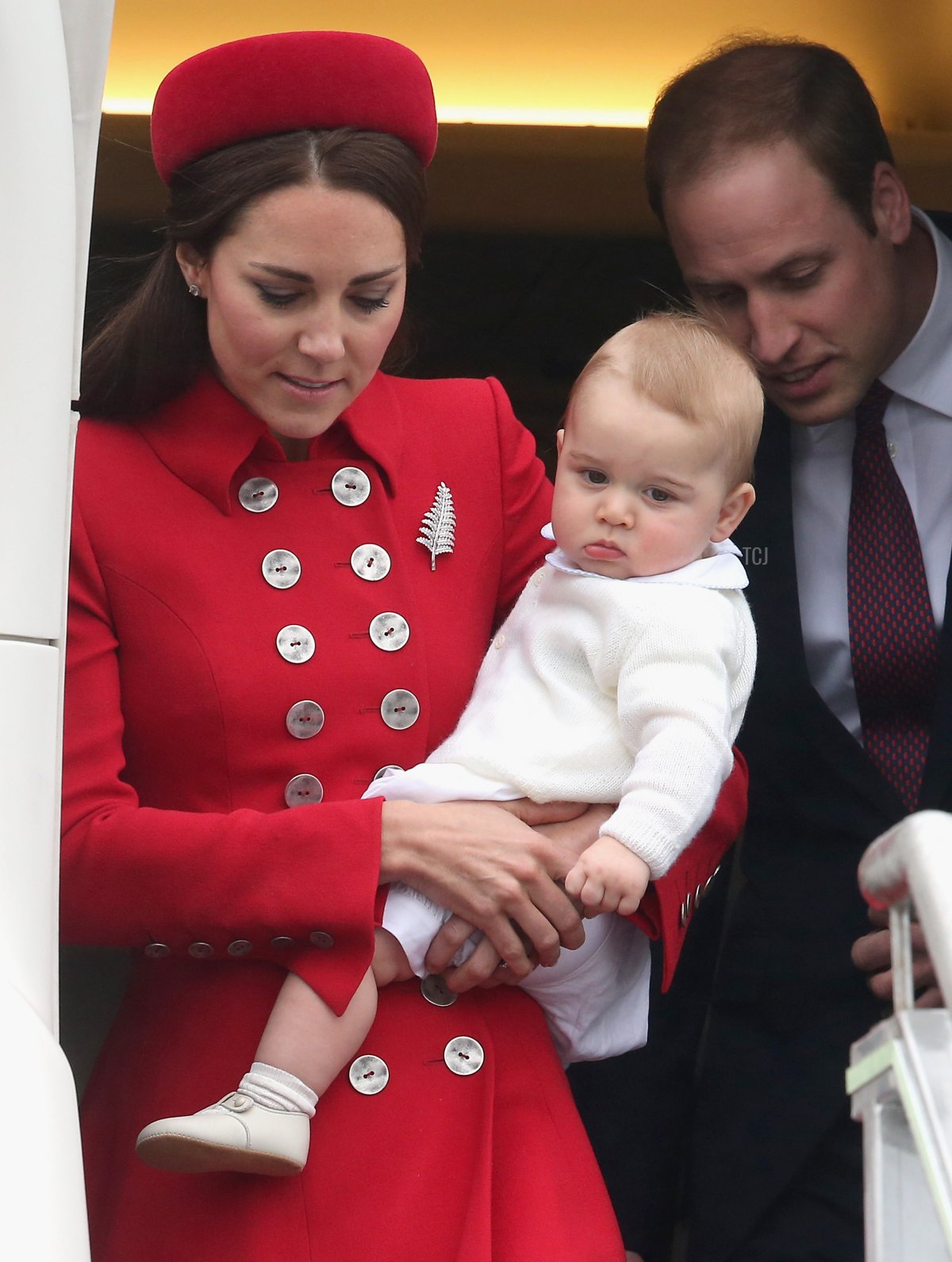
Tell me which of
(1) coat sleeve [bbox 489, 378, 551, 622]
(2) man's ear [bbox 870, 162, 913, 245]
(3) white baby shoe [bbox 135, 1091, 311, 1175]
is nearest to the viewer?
(3) white baby shoe [bbox 135, 1091, 311, 1175]

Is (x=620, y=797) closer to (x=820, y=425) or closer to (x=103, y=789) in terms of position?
(x=103, y=789)

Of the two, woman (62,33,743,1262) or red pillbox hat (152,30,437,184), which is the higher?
red pillbox hat (152,30,437,184)

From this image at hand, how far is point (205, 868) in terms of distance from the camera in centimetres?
161

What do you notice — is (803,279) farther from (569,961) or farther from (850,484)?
(569,961)

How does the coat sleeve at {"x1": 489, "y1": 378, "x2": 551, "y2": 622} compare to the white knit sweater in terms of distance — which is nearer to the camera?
the white knit sweater

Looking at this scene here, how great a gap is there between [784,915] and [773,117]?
3.96 feet

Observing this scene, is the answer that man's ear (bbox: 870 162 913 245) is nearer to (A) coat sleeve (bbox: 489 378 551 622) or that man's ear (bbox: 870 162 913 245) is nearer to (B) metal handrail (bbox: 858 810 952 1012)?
(A) coat sleeve (bbox: 489 378 551 622)

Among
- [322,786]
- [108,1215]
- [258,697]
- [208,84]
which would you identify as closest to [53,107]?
[208,84]

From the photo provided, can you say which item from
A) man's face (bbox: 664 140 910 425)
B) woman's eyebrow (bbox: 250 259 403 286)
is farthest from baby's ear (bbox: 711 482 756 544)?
man's face (bbox: 664 140 910 425)

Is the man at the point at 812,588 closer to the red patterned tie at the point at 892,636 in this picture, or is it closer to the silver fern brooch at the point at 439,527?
the red patterned tie at the point at 892,636

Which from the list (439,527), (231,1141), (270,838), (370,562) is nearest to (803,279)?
(439,527)

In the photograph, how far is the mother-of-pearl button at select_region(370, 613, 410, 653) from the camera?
1.78 m

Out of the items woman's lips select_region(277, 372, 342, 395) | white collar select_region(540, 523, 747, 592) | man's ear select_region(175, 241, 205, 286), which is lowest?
white collar select_region(540, 523, 747, 592)

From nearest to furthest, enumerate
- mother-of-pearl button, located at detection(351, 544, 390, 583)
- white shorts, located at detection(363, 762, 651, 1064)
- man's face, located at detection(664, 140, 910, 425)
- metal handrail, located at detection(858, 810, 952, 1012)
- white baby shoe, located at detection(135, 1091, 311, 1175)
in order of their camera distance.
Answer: metal handrail, located at detection(858, 810, 952, 1012)
white baby shoe, located at detection(135, 1091, 311, 1175)
white shorts, located at detection(363, 762, 651, 1064)
mother-of-pearl button, located at detection(351, 544, 390, 583)
man's face, located at detection(664, 140, 910, 425)
